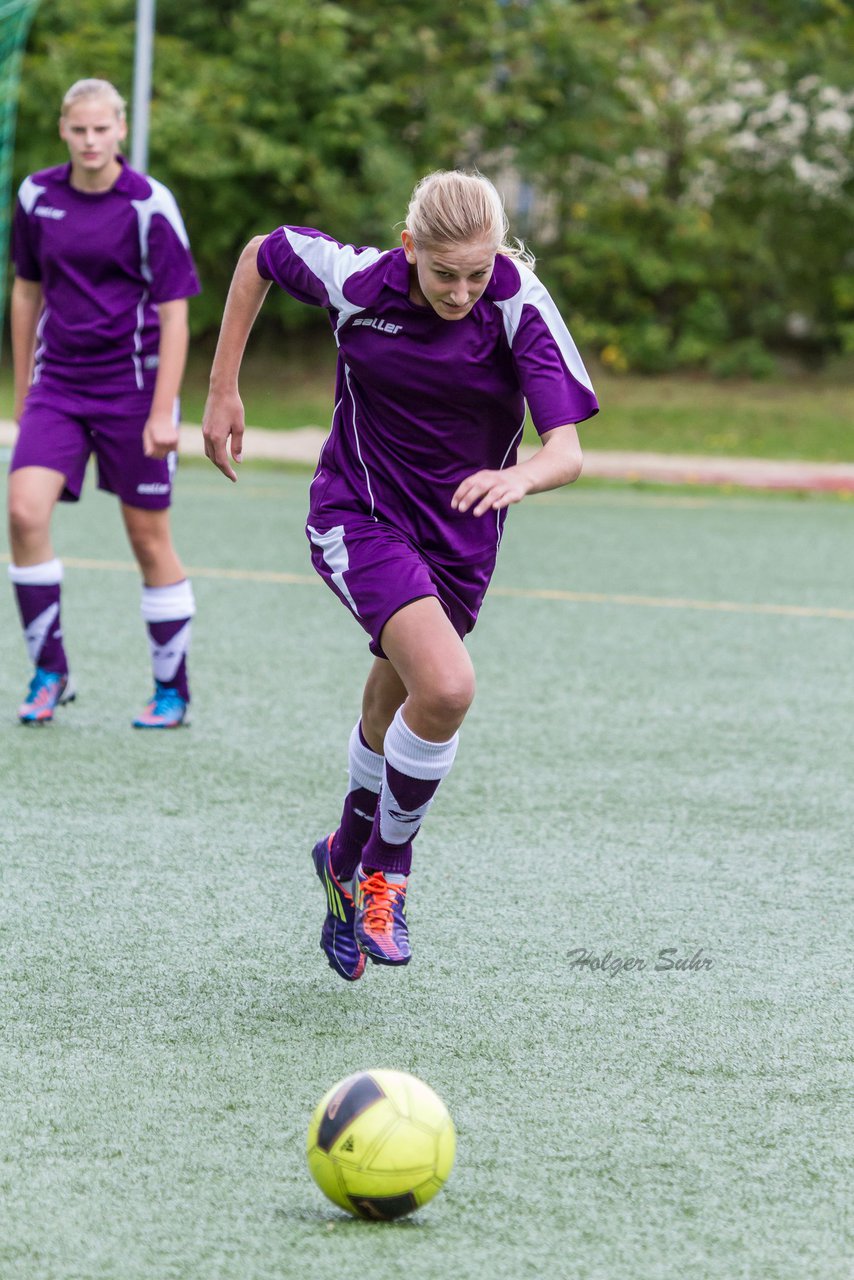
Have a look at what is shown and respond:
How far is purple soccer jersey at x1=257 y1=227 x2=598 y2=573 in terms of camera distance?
11.3ft

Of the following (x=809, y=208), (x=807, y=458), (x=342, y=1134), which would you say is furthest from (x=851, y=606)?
(x=809, y=208)

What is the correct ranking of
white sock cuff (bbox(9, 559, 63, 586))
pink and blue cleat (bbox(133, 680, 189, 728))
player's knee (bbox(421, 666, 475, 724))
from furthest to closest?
pink and blue cleat (bbox(133, 680, 189, 728)), white sock cuff (bbox(9, 559, 63, 586)), player's knee (bbox(421, 666, 475, 724))

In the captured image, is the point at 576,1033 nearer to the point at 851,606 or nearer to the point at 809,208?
the point at 851,606

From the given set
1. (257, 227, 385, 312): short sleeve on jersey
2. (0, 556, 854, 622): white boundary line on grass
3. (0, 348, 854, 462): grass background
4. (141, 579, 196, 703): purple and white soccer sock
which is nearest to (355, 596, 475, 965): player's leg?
(257, 227, 385, 312): short sleeve on jersey

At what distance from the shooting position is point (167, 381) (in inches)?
221

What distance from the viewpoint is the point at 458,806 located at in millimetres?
5039

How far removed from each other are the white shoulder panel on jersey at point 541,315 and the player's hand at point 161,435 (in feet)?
7.35

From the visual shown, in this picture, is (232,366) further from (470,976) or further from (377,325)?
(470,976)

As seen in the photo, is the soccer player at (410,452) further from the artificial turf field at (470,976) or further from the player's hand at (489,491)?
the artificial turf field at (470,976)

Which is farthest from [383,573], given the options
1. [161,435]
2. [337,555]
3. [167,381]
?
[167,381]

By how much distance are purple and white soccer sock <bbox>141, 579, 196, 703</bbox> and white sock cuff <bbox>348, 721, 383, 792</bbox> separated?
218 cm

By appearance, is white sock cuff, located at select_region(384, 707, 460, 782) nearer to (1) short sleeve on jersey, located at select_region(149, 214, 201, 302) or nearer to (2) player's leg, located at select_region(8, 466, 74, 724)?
(2) player's leg, located at select_region(8, 466, 74, 724)

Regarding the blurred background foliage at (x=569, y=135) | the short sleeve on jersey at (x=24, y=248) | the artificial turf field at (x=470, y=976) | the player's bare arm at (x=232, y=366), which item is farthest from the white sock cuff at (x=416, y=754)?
the blurred background foliage at (x=569, y=135)

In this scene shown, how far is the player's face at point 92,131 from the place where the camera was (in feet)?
17.7
